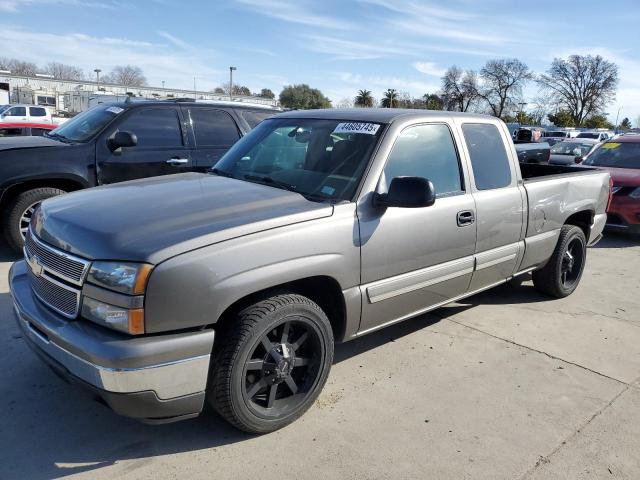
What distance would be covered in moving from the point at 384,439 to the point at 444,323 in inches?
75.2

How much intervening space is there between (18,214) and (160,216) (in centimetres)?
381

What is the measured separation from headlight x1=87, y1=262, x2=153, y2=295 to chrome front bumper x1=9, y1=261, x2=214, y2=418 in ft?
0.72

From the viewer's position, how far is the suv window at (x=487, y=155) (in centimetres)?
409

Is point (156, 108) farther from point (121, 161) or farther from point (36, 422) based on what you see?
point (36, 422)

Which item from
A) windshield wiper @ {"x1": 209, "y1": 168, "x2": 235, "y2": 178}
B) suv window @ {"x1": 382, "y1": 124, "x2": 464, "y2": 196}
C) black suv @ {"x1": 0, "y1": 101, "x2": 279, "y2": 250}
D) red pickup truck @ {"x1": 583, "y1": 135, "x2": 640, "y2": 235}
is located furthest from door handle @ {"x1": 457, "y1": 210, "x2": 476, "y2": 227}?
red pickup truck @ {"x1": 583, "y1": 135, "x2": 640, "y2": 235}

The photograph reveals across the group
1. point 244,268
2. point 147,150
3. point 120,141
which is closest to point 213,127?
point 147,150

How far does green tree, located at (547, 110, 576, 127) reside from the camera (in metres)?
71.9

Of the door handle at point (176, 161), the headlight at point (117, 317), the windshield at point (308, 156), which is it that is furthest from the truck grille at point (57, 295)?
the door handle at point (176, 161)

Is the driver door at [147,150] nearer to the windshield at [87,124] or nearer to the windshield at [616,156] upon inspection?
the windshield at [87,124]

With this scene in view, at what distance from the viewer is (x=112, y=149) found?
6211 millimetres

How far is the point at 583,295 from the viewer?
5676 mm

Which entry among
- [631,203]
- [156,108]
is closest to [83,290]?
[156,108]

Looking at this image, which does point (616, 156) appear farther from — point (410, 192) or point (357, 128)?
point (410, 192)

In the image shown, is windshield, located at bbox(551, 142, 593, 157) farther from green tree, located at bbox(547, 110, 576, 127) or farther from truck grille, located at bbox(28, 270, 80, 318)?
green tree, located at bbox(547, 110, 576, 127)
